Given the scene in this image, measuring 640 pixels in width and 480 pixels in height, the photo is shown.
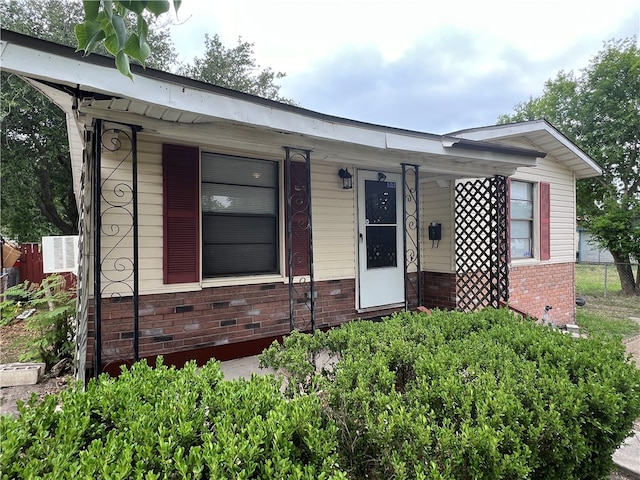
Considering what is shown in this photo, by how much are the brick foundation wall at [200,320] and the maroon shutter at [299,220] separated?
1.18 feet

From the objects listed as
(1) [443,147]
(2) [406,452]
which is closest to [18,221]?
(1) [443,147]

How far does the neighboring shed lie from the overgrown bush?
1.81 metres

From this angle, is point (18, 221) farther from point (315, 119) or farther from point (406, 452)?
point (406, 452)

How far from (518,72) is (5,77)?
19526 mm

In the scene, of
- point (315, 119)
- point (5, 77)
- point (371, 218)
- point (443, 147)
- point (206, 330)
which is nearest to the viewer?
point (315, 119)

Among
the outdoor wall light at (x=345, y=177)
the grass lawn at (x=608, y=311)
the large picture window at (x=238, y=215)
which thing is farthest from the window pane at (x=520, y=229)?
the large picture window at (x=238, y=215)

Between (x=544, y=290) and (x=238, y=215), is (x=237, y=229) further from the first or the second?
(x=544, y=290)

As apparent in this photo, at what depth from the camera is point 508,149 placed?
505cm

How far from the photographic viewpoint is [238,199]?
436 centimetres

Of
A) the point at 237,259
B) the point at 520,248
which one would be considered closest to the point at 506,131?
the point at 520,248

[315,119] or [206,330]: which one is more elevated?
[315,119]

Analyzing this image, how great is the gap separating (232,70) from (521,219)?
12.4m

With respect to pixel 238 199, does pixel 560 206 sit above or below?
above

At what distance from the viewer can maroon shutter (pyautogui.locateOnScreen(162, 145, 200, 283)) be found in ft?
12.5
